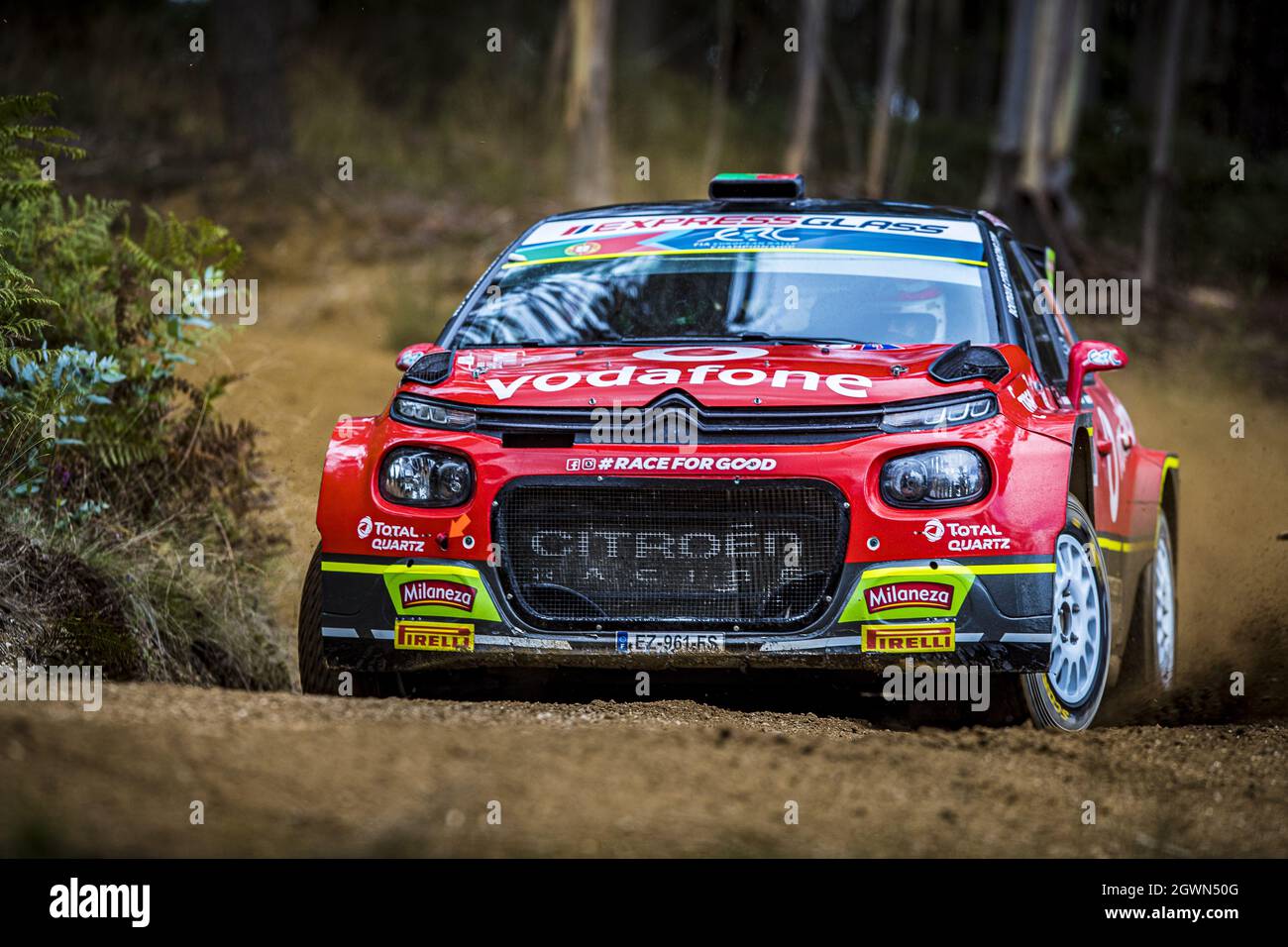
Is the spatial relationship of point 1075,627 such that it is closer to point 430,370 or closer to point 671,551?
point 671,551

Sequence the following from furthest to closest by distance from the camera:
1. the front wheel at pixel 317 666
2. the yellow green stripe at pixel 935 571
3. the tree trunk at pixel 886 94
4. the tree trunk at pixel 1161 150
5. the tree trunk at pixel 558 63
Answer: the tree trunk at pixel 886 94 → the tree trunk at pixel 1161 150 → the tree trunk at pixel 558 63 → the front wheel at pixel 317 666 → the yellow green stripe at pixel 935 571

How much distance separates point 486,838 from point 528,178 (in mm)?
20766

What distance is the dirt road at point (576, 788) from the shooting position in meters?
3.58

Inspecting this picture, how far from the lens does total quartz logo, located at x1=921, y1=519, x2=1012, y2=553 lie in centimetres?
492

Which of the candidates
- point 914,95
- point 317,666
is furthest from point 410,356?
point 914,95

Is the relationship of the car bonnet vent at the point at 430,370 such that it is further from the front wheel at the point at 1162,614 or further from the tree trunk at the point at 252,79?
the tree trunk at the point at 252,79

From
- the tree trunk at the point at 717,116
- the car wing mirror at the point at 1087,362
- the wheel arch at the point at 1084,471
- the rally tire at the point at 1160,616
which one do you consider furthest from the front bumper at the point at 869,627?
the tree trunk at the point at 717,116

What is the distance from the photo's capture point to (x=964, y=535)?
492 cm

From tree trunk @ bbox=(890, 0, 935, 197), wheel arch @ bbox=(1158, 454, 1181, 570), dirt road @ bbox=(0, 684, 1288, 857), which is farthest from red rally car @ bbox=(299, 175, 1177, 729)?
tree trunk @ bbox=(890, 0, 935, 197)

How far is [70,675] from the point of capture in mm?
5898

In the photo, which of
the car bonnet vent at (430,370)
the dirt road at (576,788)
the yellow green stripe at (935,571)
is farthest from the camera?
the car bonnet vent at (430,370)

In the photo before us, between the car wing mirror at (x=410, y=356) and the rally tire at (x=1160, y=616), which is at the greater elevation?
the car wing mirror at (x=410, y=356)

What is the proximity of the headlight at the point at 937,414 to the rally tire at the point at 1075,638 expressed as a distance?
40 centimetres
